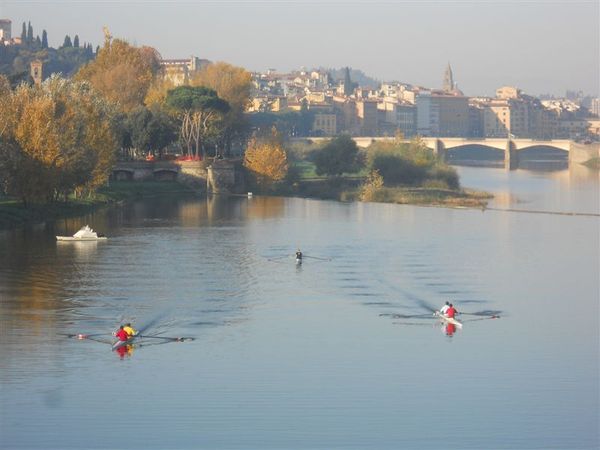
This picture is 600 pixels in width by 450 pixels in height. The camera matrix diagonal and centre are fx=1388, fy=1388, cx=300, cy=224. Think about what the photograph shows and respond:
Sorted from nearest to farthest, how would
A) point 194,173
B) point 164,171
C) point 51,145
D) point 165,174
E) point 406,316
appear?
point 406,316, point 51,145, point 194,173, point 164,171, point 165,174

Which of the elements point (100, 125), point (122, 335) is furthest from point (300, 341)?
point (100, 125)

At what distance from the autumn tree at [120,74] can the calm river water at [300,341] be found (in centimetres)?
3787

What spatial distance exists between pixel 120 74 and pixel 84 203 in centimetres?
3309

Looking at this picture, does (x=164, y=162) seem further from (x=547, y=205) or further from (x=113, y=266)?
(x=113, y=266)

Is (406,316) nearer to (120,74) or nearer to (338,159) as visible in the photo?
(338,159)

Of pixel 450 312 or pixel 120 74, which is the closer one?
pixel 450 312

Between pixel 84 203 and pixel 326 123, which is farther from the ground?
pixel 326 123

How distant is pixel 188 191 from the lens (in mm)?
80938

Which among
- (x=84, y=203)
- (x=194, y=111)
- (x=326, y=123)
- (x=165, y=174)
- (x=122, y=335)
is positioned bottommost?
(x=122, y=335)

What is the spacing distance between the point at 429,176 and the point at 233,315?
50.4 meters

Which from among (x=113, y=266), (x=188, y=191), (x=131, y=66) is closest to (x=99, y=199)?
(x=188, y=191)

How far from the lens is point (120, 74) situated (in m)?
96.3

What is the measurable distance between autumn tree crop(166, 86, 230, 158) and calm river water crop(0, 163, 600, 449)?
2798cm

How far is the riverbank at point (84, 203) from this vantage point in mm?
55375
